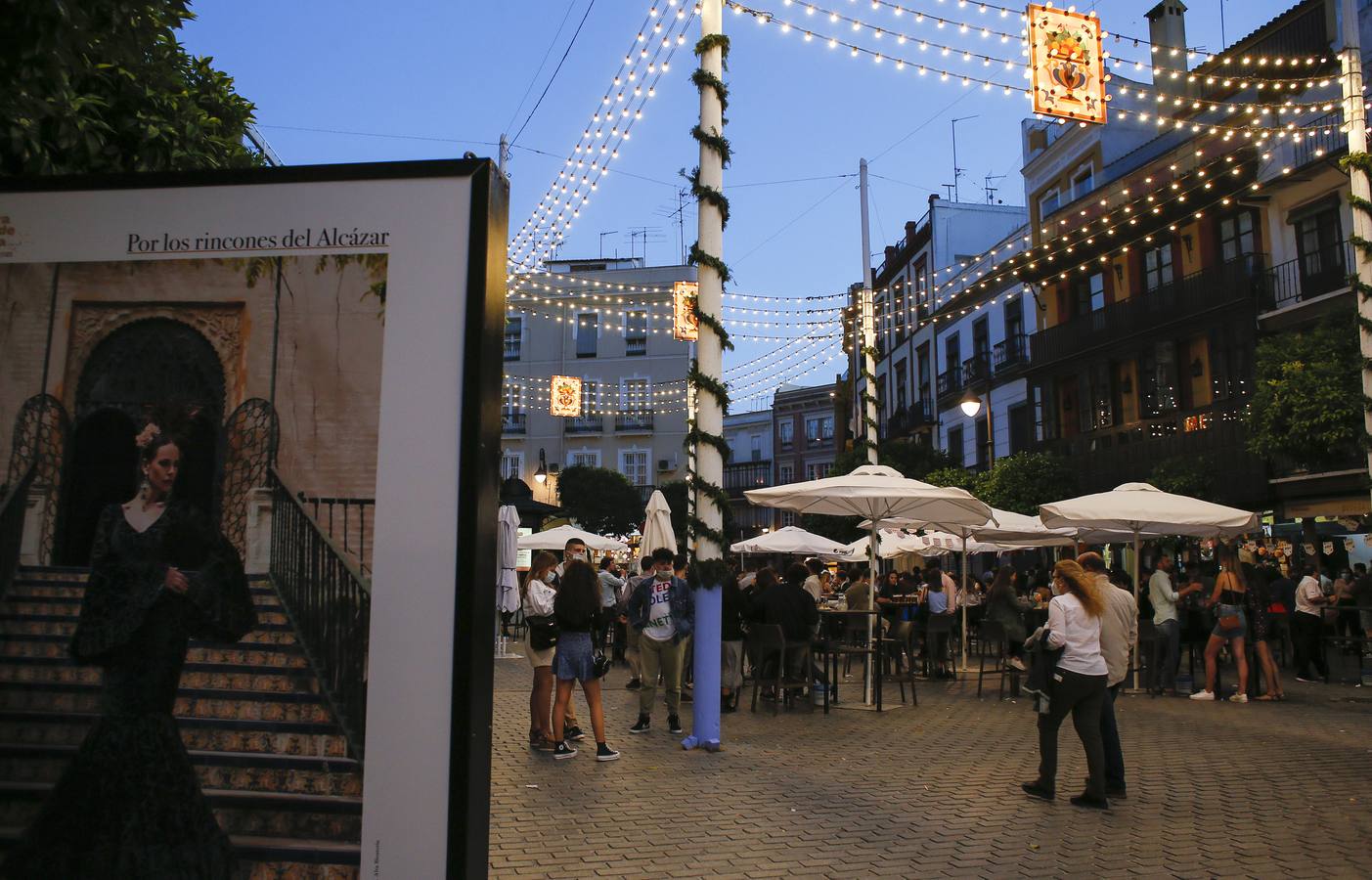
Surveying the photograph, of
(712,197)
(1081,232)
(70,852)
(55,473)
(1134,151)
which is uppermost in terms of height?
(1134,151)

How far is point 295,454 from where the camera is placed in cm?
317

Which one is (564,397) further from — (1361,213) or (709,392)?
(709,392)

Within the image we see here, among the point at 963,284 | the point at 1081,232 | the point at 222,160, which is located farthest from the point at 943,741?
the point at 963,284

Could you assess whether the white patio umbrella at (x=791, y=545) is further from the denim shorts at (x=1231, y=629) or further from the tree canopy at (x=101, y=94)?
the tree canopy at (x=101, y=94)

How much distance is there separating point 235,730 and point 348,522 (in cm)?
65

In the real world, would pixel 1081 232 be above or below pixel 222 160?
above

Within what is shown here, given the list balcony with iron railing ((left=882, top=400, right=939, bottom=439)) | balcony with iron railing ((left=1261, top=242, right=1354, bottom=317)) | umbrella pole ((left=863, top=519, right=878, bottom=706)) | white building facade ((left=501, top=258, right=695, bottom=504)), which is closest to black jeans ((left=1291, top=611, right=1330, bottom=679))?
umbrella pole ((left=863, top=519, right=878, bottom=706))

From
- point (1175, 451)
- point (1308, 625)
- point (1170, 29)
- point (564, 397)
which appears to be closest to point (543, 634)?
point (1308, 625)

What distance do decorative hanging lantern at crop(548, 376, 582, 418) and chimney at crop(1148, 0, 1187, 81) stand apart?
1951 centimetres

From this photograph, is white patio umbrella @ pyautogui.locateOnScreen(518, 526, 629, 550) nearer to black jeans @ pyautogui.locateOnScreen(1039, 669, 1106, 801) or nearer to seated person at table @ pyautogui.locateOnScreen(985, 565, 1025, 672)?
seated person at table @ pyautogui.locateOnScreen(985, 565, 1025, 672)

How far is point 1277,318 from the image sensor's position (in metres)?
23.0

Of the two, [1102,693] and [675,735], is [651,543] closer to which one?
[675,735]

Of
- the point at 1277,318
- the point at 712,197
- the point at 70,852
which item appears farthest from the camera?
the point at 1277,318

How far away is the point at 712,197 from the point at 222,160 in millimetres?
4339
